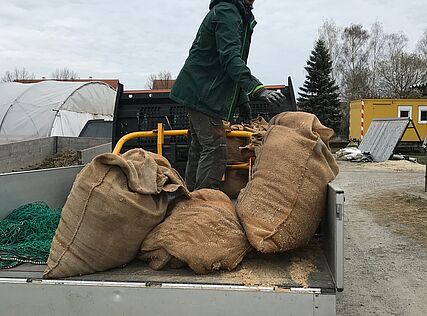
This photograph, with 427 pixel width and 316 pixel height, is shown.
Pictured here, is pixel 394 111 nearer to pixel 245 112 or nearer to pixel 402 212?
pixel 402 212

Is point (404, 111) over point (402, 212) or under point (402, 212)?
over

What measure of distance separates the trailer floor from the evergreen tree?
115 feet

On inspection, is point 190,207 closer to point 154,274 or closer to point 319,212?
point 154,274

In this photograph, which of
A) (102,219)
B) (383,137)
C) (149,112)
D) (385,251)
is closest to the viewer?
(102,219)

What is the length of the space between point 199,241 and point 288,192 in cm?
52

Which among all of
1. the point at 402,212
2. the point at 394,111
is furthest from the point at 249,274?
the point at 394,111

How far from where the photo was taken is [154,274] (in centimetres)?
246

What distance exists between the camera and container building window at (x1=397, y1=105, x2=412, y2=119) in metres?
27.0

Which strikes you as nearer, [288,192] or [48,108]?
[288,192]

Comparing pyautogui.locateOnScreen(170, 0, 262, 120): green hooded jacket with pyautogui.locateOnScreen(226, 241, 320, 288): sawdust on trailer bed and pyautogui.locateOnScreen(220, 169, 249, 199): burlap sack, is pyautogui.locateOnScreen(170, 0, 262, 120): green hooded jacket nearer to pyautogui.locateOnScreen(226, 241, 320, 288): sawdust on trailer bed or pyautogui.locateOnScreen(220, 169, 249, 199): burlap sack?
pyautogui.locateOnScreen(220, 169, 249, 199): burlap sack

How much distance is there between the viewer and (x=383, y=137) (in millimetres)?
21438

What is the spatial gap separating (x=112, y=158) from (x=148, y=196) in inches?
9.9

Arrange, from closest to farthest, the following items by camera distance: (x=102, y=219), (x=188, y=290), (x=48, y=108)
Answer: (x=188, y=290), (x=102, y=219), (x=48, y=108)

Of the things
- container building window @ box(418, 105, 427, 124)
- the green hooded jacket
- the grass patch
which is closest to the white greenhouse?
container building window @ box(418, 105, 427, 124)
